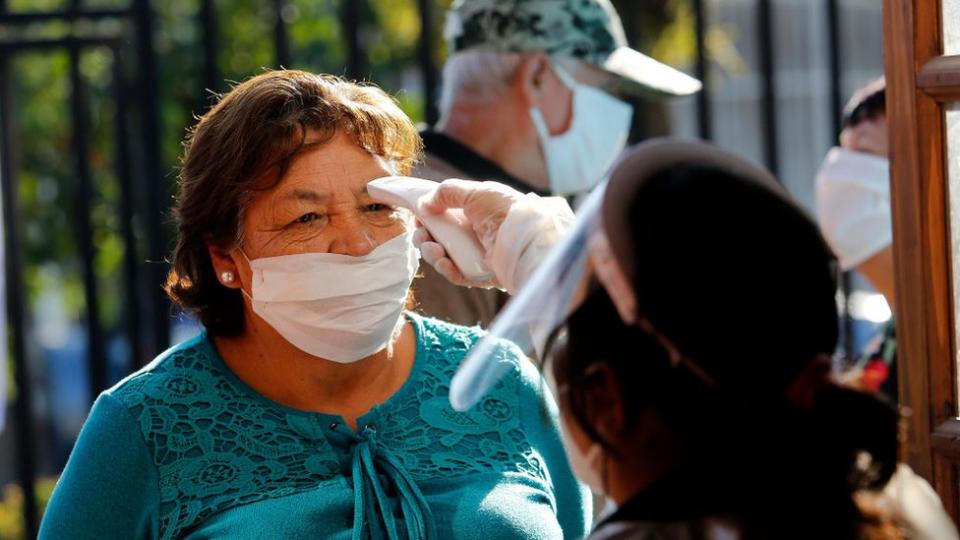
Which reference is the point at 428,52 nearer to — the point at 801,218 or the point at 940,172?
the point at 940,172

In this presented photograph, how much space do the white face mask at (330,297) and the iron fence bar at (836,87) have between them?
200cm

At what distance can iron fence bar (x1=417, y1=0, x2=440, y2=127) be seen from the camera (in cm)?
425

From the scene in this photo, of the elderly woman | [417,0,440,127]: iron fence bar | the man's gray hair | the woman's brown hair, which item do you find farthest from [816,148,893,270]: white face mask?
the woman's brown hair

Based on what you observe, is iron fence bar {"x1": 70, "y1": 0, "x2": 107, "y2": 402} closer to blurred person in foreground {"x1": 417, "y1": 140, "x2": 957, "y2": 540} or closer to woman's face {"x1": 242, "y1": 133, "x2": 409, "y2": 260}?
woman's face {"x1": 242, "y1": 133, "x2": 409, "y2": 260}

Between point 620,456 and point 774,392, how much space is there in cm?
19

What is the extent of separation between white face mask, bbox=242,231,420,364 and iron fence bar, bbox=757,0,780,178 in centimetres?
186

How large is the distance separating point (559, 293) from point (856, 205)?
2419 mm

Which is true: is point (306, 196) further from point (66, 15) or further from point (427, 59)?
point (66, 15)

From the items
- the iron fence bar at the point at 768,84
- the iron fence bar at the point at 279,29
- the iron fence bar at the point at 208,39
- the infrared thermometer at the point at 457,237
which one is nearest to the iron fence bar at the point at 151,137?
the iron fence bar at the point at 208,39

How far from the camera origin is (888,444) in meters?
1.54

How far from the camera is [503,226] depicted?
219 cm

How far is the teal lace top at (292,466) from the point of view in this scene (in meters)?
2.47

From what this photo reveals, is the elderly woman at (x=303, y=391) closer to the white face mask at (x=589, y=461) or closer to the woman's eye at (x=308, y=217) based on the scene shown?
the woman's eye at (x=308, y=217)

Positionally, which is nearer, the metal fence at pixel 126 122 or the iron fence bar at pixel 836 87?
the metal fence at pixel 126 122
